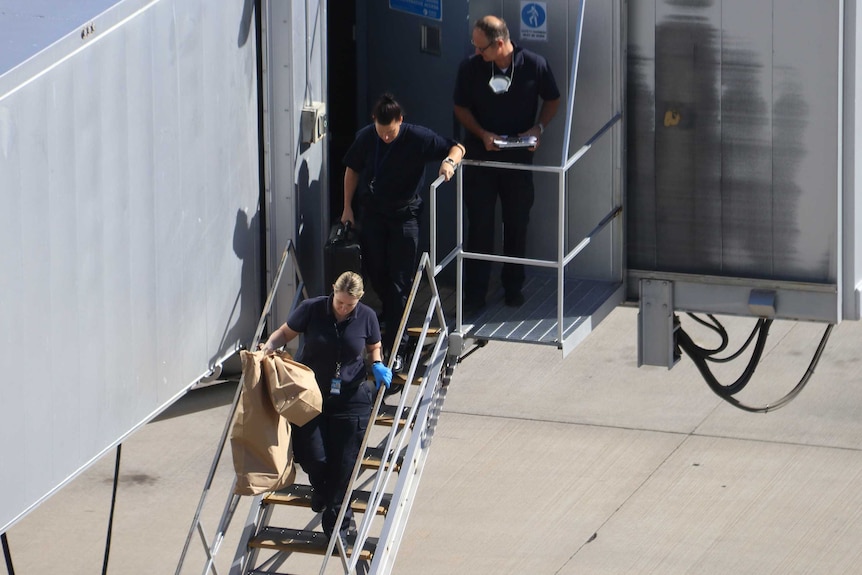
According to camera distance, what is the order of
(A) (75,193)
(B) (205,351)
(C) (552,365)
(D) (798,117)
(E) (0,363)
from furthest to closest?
(C) (552,365) < (D) (798,117) < (B) (205,351) < (A) (75,193) < (E) (0,363)

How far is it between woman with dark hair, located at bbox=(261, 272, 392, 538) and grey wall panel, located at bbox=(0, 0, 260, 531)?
0.70m

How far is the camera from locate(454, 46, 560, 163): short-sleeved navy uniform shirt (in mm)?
11047

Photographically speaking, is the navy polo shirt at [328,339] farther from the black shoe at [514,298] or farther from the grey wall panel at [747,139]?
the grey wall panel at [747,139]

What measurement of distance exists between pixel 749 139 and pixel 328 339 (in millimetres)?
3458

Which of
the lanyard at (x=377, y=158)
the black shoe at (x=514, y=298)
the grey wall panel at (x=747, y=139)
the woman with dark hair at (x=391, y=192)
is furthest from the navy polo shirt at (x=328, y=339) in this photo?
the grey wall panel at (x=747, y=139)

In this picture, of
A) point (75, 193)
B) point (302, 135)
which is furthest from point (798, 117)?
point (75, 193)

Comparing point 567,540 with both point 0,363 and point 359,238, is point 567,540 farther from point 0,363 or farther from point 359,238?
point 0,363

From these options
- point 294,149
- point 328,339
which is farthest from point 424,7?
point 328,339

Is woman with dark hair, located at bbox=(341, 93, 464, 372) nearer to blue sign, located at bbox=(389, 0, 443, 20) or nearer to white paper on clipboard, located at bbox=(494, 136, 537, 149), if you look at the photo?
white paper on clipboard, located at bbox=(494, 136, 537, 149)

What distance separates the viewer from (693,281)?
11.3 metres

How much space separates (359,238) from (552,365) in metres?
10.5

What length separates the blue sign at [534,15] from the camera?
1151 cm

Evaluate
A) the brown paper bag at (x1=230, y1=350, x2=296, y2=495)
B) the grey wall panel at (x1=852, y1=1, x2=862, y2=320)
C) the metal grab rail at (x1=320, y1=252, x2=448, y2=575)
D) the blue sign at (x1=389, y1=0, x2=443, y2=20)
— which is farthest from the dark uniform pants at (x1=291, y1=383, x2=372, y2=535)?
the blue sign at (x1=389, y1=0, x2=443, y2=20)

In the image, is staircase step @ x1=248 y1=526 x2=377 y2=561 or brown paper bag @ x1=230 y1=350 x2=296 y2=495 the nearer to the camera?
brown paper bag @ x1=230 y1=350 x2=296 y2=495
